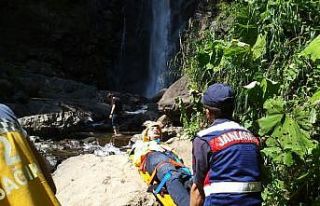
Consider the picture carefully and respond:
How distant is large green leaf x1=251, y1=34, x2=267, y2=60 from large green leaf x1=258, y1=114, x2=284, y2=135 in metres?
0.89

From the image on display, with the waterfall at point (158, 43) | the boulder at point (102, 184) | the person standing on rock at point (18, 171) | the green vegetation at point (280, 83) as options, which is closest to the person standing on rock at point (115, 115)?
the boulder at point (102, 184)

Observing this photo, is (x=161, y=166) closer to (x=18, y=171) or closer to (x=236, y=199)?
(x=236, y=199)

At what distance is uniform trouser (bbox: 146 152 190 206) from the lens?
4.15 m

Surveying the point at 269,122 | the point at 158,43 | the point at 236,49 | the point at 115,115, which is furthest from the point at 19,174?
the point at 158,43

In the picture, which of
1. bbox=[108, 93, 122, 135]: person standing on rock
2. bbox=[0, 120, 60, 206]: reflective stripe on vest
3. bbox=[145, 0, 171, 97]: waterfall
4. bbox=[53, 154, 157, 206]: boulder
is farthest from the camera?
bbox=[145, 0, 171, 97]: waterfall

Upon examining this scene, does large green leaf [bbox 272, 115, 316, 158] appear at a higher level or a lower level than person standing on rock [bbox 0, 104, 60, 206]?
lower

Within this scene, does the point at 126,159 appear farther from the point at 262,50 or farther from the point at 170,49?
the point at 170,49

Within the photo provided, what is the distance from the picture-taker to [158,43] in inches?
995

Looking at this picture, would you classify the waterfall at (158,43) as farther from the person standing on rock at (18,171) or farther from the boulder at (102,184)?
the person standing on rock at (18,171)

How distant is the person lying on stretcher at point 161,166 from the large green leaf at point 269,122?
1.05 m

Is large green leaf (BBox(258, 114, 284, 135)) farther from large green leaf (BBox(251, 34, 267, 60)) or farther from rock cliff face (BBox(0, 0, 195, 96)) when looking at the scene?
rock cliff face (BBox(0, 0, 195, 96))

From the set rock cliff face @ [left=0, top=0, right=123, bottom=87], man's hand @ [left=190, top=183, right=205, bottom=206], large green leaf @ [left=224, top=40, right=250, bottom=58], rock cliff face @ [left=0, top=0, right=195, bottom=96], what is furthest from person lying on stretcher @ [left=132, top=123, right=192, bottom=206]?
rock cliff face @ [left=0, top=0, right=123, bottom=87]

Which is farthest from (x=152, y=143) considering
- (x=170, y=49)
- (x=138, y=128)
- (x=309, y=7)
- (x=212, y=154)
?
(x=170, y=49)

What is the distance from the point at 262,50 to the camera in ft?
14.0
